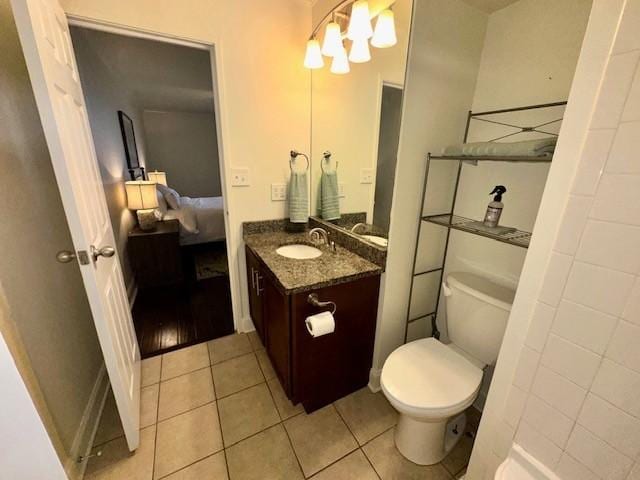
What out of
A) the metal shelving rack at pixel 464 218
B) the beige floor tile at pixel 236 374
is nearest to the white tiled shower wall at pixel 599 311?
the metal shelving rack at pixel 464 218

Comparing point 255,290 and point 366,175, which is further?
point 255,290

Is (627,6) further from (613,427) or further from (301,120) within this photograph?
(301,120)

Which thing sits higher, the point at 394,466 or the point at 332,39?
the point at 332,39

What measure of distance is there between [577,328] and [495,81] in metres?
1.09

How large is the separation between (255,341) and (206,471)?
862 mm

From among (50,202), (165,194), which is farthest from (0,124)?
(165,194)

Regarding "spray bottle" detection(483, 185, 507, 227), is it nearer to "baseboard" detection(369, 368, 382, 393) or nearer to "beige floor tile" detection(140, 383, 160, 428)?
"baseboard" detection(369, 368, 382, 393)

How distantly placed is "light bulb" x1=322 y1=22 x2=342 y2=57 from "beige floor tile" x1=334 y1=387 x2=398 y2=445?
1958 millimetres

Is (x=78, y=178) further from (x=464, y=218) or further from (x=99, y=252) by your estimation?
(x=464, y=218)

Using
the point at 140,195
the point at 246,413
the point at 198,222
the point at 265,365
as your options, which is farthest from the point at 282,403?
the point at 198,222

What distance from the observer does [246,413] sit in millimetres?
1442

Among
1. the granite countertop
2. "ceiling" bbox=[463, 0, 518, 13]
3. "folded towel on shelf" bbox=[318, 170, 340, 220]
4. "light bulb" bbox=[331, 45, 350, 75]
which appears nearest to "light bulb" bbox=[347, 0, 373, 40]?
"light bulb" bbox=[331, 45, 350, 75]

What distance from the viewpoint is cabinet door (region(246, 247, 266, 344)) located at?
5.35 feet

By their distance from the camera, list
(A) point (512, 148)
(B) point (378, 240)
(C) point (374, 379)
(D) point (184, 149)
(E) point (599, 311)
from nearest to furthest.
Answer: (E) point (599, 311) < (A) point (512, 148) < (B) point (378, 240) < (C) point (374, 379) < (D) point (184, 149)
